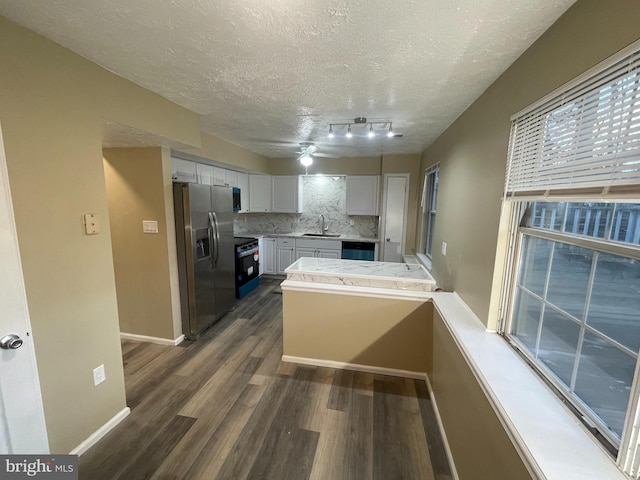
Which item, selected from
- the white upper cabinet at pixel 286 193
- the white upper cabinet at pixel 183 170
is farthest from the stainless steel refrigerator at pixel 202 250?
the white upper cabinet at pixel 286 193

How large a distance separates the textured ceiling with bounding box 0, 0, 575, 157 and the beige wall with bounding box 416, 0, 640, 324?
102 millimetres

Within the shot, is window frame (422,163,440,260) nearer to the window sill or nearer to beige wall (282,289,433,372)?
beige wall (282,289,433,372)

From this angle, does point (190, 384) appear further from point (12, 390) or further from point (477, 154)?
point (477, 154)

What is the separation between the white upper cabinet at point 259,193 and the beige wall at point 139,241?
2.44 meters

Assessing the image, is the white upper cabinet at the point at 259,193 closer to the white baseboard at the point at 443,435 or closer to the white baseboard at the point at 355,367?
the white baseboard at the point at 355,367

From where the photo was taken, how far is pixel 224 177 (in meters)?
4.26

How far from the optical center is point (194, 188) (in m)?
2.87

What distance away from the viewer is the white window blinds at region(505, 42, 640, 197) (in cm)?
81

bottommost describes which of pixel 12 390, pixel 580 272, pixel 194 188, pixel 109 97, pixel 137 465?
pixel 137 465

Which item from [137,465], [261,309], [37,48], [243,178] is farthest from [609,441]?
[243,178]

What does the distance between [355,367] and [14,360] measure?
235cm

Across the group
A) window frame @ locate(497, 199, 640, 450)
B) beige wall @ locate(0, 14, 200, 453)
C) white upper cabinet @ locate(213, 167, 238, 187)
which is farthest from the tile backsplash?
window frame @ locate(497, 199, 640, 450)

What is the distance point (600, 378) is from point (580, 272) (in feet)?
1.27

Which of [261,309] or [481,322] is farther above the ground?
[481,322]
